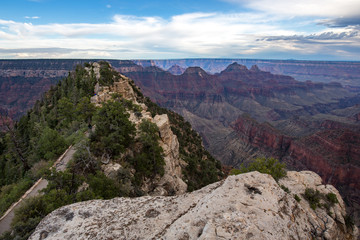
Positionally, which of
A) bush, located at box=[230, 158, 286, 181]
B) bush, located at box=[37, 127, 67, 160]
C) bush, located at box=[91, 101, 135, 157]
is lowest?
bush, located at box=[230, 158, 286, 181]

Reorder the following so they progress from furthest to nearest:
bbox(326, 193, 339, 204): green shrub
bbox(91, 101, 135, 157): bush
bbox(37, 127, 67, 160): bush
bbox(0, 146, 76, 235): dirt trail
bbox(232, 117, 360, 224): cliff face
A: 1. bbox(232, 117, 360, 224): cliff face
2. bbox(37, 127, 67, 160): bush
3. bbox(91, 101, 135, 157): bush
4. bbox(326, 193, 339, 204): green shrub
5. bbox(0, 146, 76, 235): dirt trail

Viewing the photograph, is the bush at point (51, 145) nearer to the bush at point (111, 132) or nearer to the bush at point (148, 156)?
the bush at point (111, 132)

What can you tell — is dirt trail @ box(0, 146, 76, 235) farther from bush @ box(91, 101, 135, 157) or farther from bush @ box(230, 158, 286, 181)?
bush @ box(230, 158, 286, 181)

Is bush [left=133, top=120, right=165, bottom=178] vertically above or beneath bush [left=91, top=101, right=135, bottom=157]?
beneath

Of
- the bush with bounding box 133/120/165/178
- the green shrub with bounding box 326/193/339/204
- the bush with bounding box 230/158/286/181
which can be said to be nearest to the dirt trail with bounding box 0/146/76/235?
the bush with bounding box 133/120/165/178

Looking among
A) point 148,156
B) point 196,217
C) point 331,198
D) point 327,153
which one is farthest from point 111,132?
point 327,153

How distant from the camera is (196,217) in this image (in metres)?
7.32

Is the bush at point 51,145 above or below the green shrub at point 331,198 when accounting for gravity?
above

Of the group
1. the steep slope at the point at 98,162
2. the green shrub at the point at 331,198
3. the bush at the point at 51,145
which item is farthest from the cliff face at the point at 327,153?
the bush at the point at 51,145

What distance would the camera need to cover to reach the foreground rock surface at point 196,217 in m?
6.67

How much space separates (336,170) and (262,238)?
94.8m

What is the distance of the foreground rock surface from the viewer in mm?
6668

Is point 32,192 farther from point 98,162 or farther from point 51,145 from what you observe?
point 51,145

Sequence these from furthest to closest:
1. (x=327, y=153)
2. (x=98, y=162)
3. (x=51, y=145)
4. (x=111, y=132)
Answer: (x=327, y=153) < (x=51, y=145) < (x=111, y=132) < (x=98, y=162)
